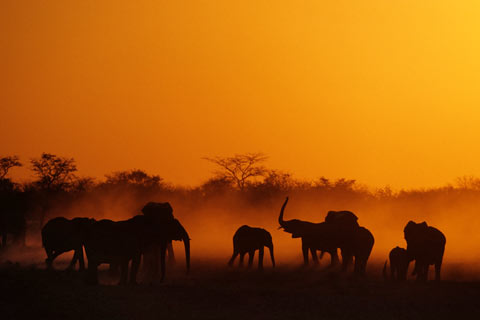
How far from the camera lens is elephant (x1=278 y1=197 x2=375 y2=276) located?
112ft

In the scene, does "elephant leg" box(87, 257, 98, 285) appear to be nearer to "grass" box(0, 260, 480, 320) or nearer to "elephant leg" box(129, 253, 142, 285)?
"grass" box(0, 260, 480, 320)

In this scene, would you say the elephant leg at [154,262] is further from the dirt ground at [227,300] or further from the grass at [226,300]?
the grass at [226,300]

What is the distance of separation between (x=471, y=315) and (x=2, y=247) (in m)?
24.8

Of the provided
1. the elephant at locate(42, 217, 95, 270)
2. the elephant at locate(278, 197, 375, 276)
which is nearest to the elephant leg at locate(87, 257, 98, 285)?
the elephant at locate(42, 217, 95, 270)

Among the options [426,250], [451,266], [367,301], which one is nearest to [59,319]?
[367,301]

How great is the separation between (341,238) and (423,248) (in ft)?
13.3

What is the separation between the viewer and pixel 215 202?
77625 millimetres

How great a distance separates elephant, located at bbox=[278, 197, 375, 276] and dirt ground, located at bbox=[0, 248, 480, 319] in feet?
18.4

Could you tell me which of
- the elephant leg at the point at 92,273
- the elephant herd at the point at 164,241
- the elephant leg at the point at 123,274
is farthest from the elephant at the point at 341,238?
the elephant leg at the point at 92,273

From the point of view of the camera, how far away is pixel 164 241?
93.9 ft

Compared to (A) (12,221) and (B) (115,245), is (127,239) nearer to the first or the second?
(B) (115,245)

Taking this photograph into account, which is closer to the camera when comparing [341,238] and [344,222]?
[341,238]

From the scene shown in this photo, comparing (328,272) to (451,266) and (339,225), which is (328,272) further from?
(451,266)

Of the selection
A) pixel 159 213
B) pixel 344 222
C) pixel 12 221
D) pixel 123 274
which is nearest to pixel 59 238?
pixel 159 213
